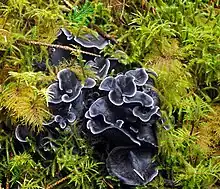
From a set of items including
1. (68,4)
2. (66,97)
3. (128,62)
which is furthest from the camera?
(68,4)

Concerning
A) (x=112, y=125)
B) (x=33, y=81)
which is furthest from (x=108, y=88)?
(x=33, y=81)

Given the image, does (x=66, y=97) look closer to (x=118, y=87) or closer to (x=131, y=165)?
(x=118, y=87)

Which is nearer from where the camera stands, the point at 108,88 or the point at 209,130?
the point at 108,88

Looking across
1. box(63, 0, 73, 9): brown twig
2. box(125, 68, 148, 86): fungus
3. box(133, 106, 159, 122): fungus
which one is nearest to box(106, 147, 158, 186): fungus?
box(133, 106, 159, 122): fungus

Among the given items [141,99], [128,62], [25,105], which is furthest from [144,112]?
[25,105]

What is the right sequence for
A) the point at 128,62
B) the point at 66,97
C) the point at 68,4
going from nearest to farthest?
the point at 66,97 → the point at 128,62 → the point at 68,4

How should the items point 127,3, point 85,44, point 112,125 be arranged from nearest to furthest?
point 112,125 < point 85,44 < point 127,3

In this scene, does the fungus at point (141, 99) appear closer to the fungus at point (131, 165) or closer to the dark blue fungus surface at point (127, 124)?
the dark blue fungus surface at point (127, 124)

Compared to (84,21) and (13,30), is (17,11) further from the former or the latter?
(84,21)
